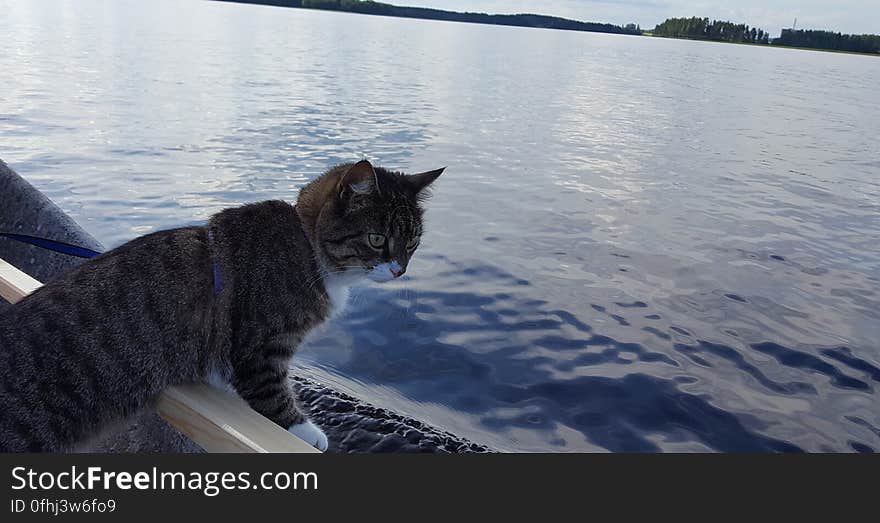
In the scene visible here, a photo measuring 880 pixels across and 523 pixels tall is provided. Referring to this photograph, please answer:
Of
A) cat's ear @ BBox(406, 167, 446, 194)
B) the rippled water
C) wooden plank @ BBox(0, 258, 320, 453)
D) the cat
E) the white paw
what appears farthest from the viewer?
the rippled water

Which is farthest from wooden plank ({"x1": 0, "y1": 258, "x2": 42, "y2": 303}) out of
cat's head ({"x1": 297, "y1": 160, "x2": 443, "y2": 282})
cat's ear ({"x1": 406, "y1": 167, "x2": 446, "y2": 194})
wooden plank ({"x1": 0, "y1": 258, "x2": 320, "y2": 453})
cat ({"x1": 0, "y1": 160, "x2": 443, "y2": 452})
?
cat's ear ({"x1": 406, "y1": 167, "x2": 446, "y2": 194})

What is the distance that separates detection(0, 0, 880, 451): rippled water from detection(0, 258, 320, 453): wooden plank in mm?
3106

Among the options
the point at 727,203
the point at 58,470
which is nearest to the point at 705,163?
the point at 727,203

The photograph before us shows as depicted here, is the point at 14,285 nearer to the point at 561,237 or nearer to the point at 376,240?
the point at 376,240

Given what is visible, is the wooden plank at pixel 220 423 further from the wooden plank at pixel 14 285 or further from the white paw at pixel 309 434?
the wooden plank at pixel 14 285

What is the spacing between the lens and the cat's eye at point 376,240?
11.4 feet

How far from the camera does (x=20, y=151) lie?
44.0ft

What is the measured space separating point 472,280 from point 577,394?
272cm

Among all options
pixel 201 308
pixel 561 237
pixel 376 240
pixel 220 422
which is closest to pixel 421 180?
pixel 376 240

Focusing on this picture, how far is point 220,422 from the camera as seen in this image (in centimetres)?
241

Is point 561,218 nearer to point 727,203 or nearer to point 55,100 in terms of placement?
point 727,203

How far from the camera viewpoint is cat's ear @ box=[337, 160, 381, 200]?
326 cm

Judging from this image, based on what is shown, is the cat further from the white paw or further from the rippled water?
the rippled water

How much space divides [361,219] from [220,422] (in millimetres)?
1355
